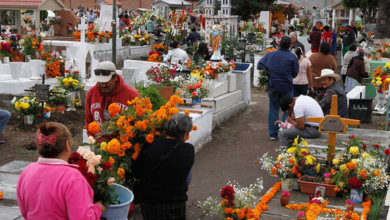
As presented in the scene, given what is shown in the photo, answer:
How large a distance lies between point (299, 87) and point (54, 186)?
760cm

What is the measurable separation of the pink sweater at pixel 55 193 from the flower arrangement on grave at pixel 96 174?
28cm

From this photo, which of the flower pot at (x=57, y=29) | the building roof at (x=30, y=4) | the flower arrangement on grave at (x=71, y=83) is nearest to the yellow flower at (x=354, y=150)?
the flower arrangement on grave at (x=71, y=83)

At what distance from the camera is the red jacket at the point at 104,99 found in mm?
5504

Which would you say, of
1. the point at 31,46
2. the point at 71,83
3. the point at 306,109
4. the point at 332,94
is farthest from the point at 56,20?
the point at 306,109

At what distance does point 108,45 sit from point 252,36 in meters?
5.92

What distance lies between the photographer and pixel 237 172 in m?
8.09

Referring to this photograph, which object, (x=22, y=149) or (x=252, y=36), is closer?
(x=22, y=149)

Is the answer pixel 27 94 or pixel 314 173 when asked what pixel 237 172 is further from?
pixel 27 94

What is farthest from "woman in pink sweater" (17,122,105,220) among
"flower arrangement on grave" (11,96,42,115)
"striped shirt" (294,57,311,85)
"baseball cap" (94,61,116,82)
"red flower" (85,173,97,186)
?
"striped shirt" (294,57,311,85)

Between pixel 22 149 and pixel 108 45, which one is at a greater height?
pixel 108 45

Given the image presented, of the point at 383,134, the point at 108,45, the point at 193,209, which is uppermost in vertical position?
the point at 108,45

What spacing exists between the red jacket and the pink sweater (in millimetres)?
2183

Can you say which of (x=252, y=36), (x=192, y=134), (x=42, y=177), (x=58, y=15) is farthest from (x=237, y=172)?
(x=58, y=15)

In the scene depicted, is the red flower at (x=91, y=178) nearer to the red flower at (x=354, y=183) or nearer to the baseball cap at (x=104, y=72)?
the baseball cap at (x=104, y=72)
